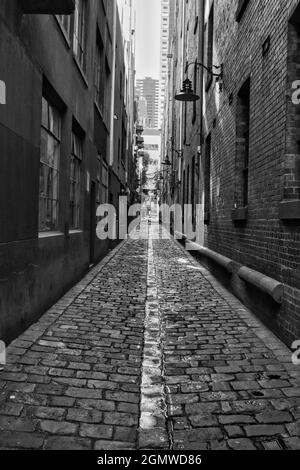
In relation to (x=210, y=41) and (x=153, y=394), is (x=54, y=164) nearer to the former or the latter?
(x=153, y=394)

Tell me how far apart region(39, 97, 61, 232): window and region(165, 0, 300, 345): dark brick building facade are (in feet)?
10.3

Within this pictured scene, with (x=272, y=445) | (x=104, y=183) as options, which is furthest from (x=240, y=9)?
(x=104, y=183)

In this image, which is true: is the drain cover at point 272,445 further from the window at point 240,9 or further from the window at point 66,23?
the window at point 240,9

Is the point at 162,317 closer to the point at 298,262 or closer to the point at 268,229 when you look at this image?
the point at 268,229

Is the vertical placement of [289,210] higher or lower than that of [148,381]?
higher

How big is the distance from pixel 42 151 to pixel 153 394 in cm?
434

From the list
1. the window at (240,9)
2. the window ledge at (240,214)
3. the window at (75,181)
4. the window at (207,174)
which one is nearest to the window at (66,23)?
the window at (75,181)

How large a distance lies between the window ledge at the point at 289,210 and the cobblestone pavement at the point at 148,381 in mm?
1468

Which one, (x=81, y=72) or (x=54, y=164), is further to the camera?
(x=81, y=72)

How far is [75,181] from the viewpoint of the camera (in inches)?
418

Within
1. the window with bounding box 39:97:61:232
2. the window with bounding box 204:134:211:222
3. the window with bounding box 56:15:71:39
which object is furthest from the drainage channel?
the window with bounding box 204:134:211:222

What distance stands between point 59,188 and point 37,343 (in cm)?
355

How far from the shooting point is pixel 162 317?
23.8ft

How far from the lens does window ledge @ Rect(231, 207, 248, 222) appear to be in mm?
8023
